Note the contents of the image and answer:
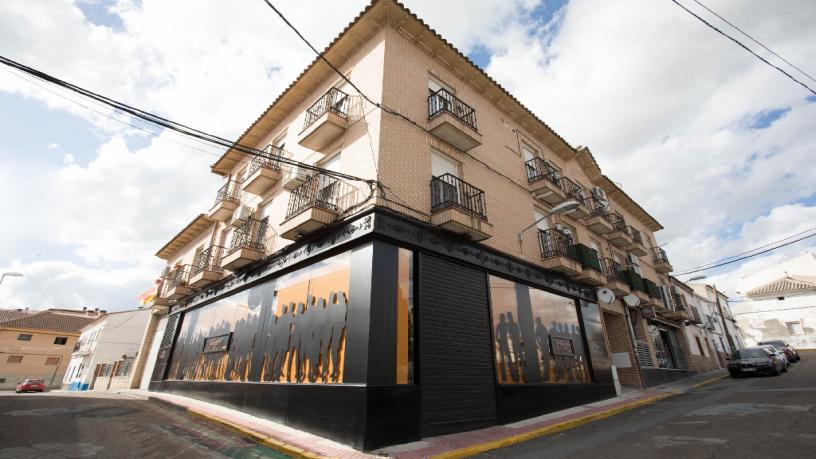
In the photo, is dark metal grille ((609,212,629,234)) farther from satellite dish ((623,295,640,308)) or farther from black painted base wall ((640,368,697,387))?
black painted base wall ((640,368,697,387))

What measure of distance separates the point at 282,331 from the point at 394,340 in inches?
145

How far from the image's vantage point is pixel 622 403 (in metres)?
10.5

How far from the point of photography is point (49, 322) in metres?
38.4

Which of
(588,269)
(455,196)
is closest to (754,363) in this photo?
(588,269)

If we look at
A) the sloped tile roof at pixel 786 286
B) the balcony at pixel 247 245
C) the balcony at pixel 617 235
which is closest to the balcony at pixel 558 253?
the balcony at pixel 617 235

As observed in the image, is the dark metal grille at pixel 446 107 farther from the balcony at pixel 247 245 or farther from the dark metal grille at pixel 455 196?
the balcony at pixel 247 245

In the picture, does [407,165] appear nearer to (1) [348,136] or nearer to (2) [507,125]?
(1) [348,136]

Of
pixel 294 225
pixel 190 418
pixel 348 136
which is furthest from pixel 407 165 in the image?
pixel 190 418

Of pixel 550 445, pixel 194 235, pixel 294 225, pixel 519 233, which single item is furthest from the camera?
pixel 194 235

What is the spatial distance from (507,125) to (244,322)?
1188 cm

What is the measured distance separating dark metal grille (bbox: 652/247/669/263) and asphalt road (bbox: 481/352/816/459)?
14.2 meters

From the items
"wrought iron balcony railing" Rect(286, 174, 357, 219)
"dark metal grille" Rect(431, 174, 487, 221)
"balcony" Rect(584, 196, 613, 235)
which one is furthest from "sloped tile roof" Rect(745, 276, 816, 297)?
"wrought iron balcony railing" Rect(286, 174, 357, 219)

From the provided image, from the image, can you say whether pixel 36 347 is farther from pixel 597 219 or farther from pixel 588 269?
pixel 597 219

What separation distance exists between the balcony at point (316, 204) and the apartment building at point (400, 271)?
0.06 m
